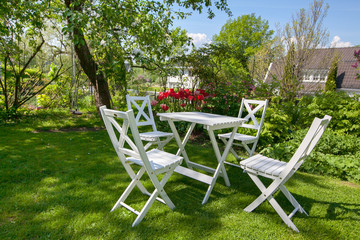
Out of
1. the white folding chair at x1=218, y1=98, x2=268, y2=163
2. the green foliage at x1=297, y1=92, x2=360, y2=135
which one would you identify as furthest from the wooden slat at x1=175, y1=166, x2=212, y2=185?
the green foliage at x1=297, y1=92, x2=360, y2=135

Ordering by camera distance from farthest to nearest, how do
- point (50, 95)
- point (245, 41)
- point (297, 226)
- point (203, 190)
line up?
1. point (245, 41)
2. point (50, 95)
3. point (203, 190)
4. point (297, 226)

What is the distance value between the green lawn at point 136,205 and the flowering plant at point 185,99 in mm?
2115

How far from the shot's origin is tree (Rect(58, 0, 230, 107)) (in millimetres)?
4289

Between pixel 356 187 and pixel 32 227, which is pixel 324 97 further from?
pixel 32 227

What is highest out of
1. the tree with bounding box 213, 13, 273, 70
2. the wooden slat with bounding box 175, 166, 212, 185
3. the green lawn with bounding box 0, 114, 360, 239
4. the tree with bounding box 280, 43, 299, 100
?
the tree with bounding box 213, 13, 273, 70

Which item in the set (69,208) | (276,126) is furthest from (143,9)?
(69,208)

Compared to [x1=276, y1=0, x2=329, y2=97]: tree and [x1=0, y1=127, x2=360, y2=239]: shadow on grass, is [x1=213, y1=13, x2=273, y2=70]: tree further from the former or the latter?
[x1=0, y1=127, x2=360, y2=239]: shadow on grass

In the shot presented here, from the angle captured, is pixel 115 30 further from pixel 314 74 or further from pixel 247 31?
pixel 247 31

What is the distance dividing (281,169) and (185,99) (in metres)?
4.10

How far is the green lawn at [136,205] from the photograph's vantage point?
2.21 meters

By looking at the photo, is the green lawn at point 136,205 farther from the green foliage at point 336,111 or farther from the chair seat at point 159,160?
the green foliage at point 336,111

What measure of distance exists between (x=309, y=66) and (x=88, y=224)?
33.3 ft

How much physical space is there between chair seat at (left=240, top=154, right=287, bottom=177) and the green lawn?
56cm

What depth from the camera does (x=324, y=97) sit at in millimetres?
5973
